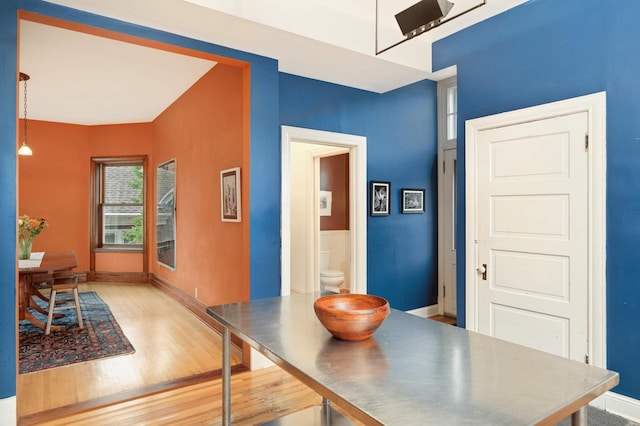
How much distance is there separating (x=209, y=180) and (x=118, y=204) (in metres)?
3.73

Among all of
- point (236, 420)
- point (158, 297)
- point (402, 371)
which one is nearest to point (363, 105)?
point (236, 420)

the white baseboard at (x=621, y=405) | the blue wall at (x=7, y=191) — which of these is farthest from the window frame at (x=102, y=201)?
the white baseboard at (x=621, y=405)

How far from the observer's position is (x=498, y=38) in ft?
9.93

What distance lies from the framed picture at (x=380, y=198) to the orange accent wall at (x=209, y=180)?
4.91 feet

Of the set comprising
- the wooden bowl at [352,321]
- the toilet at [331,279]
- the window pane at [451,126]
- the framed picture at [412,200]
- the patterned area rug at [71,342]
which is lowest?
the patterned area rug at [71,342]

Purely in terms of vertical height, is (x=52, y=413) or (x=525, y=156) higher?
(x=525, y=156)

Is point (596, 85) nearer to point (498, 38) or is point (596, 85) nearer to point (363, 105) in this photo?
point (498, 38)

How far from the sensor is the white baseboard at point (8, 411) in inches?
89.8

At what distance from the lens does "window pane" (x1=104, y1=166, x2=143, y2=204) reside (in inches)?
283

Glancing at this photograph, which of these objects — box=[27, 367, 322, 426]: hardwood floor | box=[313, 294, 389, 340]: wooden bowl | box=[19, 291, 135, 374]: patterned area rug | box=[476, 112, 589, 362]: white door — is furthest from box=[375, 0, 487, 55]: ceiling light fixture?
box=[19, 291, 135, 374]: patterned area rug

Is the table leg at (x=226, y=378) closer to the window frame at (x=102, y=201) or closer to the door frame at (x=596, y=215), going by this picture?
the door frame at (x=596, y=215)

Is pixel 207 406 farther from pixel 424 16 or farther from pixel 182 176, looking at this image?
pixel 182 176

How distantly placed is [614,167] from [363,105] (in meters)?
2.43

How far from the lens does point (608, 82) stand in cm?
244
